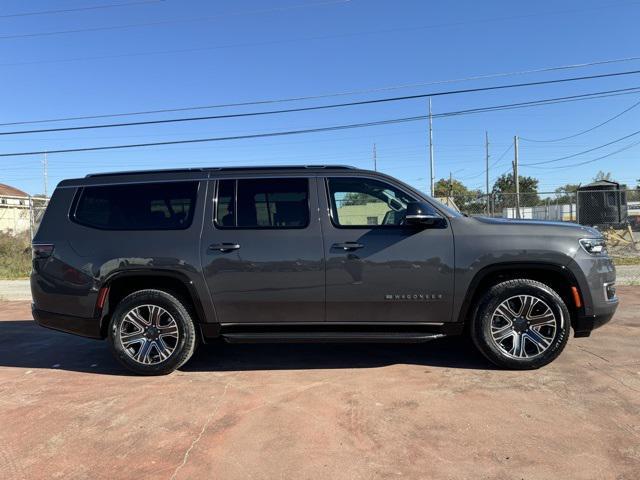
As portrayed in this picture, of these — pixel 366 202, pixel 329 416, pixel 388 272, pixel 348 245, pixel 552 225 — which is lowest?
pixel 329 416

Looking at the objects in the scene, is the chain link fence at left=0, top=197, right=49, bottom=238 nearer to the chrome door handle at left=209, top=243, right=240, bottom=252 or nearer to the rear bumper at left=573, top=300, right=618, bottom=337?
the chrome door handle at left=209, top=243, right=240, bottom=252

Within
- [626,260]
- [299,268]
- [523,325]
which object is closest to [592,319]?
[523,325]

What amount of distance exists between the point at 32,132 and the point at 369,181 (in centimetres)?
2320

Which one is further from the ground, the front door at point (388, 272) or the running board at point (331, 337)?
the front door at point (388, 272)

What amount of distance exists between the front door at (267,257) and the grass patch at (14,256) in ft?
38.9

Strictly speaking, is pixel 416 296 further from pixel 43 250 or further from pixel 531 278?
pixel 43 250

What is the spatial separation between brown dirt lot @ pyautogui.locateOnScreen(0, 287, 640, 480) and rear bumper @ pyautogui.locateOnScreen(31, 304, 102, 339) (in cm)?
46

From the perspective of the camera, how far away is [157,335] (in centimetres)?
491

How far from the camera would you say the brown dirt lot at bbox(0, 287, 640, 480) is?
3.13 metres

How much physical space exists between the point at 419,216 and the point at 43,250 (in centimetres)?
373

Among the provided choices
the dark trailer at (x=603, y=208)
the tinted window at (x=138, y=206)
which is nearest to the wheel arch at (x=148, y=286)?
the tinted window at (x=138, y=206)

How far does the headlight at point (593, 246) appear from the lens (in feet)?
15.3

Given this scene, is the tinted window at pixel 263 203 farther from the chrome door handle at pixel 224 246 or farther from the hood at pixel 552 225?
the hood at pixel 552 225

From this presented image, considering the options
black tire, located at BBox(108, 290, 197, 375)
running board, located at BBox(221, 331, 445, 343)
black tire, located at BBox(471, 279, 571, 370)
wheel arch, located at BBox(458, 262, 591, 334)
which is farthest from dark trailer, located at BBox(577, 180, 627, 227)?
black tire, located at BBox(108, 290, 197, 375)
